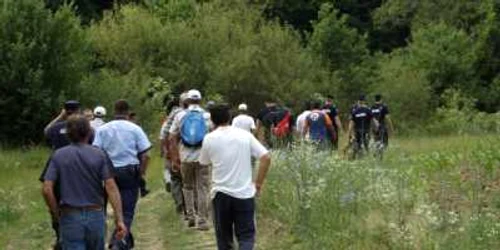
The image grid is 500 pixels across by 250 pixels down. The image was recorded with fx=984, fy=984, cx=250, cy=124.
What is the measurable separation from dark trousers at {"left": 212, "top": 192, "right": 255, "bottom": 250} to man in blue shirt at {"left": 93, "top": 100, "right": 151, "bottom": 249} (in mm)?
1493

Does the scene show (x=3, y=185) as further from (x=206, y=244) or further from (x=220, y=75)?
(x=220, y=75)

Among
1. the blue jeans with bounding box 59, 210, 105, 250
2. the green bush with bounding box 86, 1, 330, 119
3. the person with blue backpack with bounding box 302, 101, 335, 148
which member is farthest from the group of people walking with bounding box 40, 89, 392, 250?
the green bush with bounding box 86, 1, 330, 119

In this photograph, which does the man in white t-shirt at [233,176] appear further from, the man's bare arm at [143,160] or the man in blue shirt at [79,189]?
the man in blue shirt at [79,189]

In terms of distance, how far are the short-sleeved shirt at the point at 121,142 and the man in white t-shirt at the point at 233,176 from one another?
144 cm

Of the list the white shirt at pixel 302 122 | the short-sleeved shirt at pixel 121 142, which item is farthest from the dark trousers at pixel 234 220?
the white shirt at pixel 302 122

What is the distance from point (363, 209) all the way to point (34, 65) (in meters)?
21.5

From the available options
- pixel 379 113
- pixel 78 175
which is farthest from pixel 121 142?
pixel 379 113

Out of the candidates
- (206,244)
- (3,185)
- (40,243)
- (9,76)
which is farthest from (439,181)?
(9,76)

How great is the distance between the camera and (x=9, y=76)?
30359mm

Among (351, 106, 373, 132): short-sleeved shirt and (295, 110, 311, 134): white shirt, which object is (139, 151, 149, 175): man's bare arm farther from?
(351, 106, 373, 132): short-sleeved shirt

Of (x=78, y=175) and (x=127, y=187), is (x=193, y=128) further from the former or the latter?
(x=78, y=175)

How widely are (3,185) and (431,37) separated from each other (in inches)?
1464

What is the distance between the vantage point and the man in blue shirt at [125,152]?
1109 cm

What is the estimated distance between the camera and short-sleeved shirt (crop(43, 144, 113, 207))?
848cm
